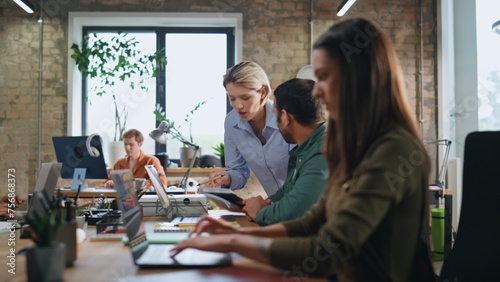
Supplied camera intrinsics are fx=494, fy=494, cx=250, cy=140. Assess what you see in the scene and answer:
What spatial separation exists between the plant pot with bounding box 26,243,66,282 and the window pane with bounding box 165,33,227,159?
199 inches

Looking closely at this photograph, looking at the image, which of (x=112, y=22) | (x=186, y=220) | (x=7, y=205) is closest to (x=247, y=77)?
(x=186, y=220)

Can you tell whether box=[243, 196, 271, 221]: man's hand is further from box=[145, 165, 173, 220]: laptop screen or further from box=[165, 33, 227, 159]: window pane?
box=[165, 33, 227, 159]: window pane

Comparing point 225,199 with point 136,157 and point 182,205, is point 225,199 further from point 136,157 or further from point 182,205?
Result: point 136,157

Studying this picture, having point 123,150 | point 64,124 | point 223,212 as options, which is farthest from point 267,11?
point 223,212

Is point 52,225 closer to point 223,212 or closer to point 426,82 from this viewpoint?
point 223,212

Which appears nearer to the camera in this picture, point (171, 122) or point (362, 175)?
point (362, 175)

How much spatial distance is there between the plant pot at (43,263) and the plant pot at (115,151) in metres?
4.77

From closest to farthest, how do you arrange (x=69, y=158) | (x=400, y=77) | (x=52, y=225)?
(x=52, y=225) < (x=400, y=77) < (x=69, y=158)

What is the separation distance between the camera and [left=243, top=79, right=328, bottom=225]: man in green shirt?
191 centimetres

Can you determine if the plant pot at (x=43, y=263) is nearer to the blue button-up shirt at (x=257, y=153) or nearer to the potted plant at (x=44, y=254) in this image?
the potted plant at (x=44, y=254)

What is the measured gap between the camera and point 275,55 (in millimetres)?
5910

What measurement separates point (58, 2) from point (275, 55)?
2.65m

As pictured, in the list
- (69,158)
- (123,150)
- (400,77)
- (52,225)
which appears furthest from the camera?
(123,150)

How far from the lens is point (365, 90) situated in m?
1.20
